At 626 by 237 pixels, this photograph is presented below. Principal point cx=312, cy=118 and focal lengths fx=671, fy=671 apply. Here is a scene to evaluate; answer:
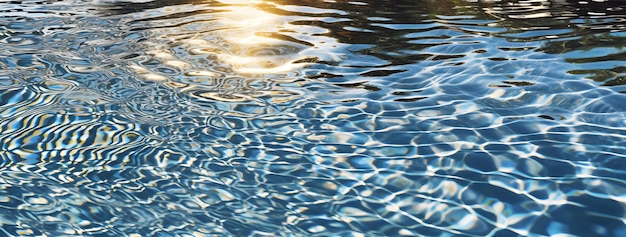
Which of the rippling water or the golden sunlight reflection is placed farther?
the golden sunlight reflection

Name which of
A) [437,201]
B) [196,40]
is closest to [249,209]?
[437,201]

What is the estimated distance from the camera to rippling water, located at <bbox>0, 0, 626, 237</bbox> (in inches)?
96.6

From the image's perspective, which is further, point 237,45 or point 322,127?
point 237,45

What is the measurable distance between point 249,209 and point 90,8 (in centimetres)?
411

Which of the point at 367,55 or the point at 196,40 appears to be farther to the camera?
the point at 196,40

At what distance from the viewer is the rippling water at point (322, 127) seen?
2.45m

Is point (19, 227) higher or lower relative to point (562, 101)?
lower

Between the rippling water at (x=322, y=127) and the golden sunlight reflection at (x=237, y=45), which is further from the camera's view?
the golden sunlight reflection at (x=237, y=45)

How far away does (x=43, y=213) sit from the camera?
8.26ft

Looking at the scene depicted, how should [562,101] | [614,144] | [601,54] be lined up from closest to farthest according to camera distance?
[614,144] → [562,101] → [601,54]

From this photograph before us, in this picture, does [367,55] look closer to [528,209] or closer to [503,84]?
[503,84]

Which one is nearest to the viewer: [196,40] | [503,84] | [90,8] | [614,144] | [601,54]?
[614,144]

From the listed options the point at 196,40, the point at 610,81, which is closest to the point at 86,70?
the point at 196,40

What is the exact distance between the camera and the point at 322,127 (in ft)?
10.5
